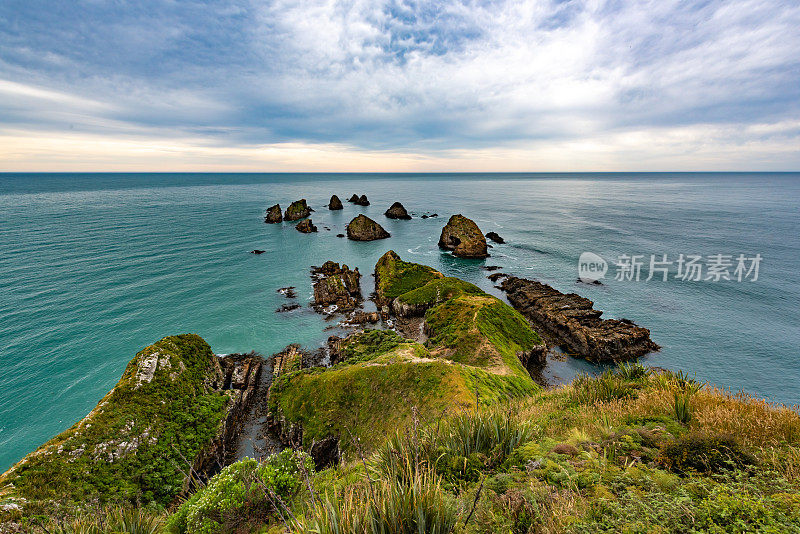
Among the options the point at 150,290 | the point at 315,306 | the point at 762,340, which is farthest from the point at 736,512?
the point at 150,290

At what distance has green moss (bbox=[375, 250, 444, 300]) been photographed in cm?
3834

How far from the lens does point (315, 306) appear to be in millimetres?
37250

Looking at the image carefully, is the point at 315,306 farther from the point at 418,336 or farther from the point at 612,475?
the point at 612,475

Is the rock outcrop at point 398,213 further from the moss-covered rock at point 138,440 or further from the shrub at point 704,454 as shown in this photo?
the shrub at point 704,454

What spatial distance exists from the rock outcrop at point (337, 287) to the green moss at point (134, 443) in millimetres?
18498

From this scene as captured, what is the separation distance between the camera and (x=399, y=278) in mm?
40219

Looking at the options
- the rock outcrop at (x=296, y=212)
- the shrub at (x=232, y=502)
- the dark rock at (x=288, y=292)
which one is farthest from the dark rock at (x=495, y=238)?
the shrub at (x=232, y=502)

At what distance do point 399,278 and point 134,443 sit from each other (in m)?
29.5

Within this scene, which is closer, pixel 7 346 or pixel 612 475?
pixel 612 475

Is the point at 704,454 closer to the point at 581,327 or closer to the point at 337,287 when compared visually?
the point at 581,327

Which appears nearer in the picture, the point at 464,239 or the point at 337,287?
the point at 337,287

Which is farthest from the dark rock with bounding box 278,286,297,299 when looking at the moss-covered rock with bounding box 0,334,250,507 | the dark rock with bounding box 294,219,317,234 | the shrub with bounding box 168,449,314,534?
the dark rock with bounding box 294,219,317,234

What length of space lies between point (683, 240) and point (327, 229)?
79617 mm

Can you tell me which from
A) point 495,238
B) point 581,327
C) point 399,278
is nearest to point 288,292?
point 399,278
